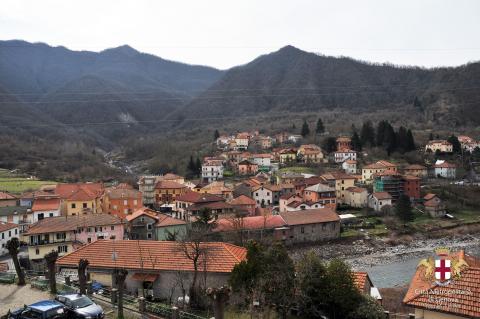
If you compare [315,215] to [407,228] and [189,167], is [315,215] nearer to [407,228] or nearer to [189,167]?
[407,228]

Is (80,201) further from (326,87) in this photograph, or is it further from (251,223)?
(326,87)

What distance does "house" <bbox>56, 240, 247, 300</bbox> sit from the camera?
49.9 feet

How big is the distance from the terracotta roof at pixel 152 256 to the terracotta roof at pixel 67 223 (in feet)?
44.2

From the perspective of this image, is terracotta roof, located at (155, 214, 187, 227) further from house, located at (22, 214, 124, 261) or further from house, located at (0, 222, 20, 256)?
house, located at (0, 222, 20, 256)

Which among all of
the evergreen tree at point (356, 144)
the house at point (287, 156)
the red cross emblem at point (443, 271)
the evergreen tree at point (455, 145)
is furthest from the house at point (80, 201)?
the evergreen tree at point (455, 145)

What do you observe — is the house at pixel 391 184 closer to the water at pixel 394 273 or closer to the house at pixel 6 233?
the water at pixel 394 273

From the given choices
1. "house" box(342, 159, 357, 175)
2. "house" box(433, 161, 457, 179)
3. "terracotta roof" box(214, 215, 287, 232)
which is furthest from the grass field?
"house" box(433, 161, 457, 179)

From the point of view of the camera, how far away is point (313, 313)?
497 inches

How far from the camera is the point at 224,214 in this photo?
143 feet

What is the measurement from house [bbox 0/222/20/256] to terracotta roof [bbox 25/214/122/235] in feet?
9.22

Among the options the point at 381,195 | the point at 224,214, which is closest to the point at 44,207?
the point at 224,214

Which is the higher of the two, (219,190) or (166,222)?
(219,190)

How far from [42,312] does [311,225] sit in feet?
111

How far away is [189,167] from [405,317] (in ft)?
193
